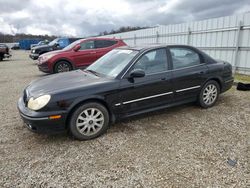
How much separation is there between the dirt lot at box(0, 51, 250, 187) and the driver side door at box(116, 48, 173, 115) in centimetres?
40

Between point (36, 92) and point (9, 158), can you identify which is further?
point (36, 92)

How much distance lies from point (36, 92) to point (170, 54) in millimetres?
2583

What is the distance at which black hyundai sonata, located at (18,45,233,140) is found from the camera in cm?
301

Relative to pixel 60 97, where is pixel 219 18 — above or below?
above

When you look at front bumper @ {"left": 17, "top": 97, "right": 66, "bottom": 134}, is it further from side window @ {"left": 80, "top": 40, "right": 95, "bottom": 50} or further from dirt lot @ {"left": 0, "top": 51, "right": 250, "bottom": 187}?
side window @ {"left": 80, "top": 40, "right": 95, "bottom": 50}

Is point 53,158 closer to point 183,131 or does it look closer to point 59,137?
point 59,137

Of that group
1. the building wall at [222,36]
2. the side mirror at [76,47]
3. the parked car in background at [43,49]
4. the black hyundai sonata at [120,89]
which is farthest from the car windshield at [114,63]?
the parked car in background at [43,49]

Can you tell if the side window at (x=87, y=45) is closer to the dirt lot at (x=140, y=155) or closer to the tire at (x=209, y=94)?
the dirt lot at (x=140, y=155)

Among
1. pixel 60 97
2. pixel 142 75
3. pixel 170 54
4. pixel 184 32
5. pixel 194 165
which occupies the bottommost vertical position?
pixel 194 165

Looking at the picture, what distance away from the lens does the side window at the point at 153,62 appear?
145 inches

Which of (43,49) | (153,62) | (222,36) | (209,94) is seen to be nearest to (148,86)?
(153,62)

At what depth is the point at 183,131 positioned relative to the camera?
11.4 feet

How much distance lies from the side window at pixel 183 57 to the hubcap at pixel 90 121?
6.01ft

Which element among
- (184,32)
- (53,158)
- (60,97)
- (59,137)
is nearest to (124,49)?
(60,97)
